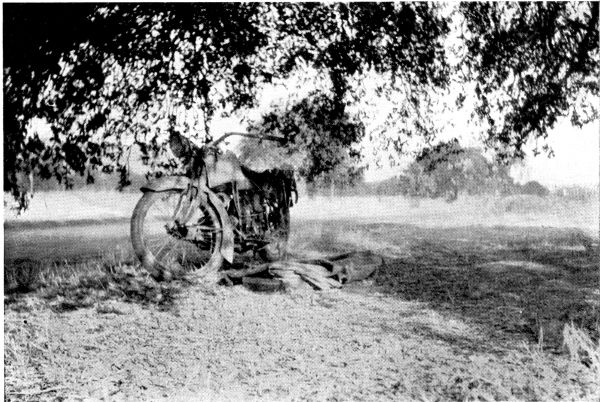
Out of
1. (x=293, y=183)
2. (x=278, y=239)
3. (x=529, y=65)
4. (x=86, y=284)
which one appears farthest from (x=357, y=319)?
(x=529, y=65)

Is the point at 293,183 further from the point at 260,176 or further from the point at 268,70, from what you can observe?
the point at 268,70

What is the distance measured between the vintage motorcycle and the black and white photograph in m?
0.02

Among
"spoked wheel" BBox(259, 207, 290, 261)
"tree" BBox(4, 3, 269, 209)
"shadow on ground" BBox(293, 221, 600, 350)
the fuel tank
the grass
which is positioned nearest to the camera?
"shadow on ground" BBox(293, 221, 600, 350)

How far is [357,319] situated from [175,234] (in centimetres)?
132

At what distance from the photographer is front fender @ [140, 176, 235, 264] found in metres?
3.02

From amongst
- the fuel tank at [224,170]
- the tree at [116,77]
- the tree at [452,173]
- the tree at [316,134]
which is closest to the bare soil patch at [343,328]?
the tree at [452,173]

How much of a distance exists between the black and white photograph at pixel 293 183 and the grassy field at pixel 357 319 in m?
0.01

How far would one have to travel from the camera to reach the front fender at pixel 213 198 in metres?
3.02

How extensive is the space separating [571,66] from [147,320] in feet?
9.86

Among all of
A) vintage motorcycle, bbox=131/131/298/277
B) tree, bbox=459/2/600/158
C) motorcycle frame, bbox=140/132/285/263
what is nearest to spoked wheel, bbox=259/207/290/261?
vintage motorcycle, bbox=131/131/298/277

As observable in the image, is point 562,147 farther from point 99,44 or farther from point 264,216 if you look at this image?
point 99,44

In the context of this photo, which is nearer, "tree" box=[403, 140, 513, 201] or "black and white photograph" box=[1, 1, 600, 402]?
"black and white photograph" box=[1, 1, 600, 402]

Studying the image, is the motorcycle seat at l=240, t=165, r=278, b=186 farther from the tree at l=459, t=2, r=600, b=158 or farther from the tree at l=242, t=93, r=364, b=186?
the tree at l=459, t=2, r=600, b=158

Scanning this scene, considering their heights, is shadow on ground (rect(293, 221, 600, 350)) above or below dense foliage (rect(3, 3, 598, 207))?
below
